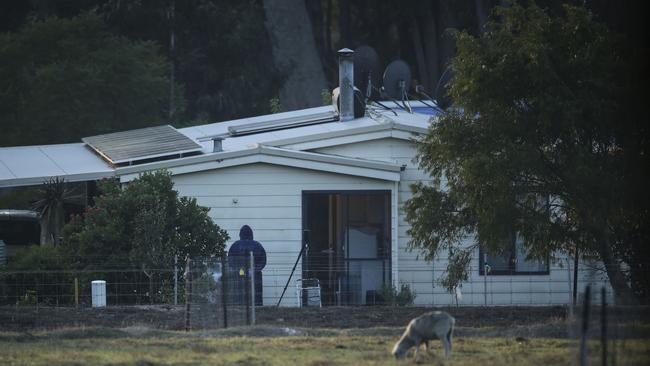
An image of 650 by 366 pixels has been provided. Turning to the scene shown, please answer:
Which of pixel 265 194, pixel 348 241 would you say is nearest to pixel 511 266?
pixel 348 241

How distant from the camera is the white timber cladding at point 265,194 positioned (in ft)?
80.1

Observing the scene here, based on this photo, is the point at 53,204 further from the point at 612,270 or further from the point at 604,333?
the point at 604,333

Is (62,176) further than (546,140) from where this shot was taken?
Yes

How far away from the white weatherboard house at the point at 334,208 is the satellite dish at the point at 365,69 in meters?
6.42

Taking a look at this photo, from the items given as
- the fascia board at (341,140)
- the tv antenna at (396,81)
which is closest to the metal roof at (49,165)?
the fascia board at (341,140)

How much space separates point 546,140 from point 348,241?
5947 millimetres

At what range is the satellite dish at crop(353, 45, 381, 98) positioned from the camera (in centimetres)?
3161

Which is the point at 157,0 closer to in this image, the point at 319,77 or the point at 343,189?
the point at 319,77

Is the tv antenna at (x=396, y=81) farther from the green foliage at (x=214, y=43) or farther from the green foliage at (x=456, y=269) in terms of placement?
the green foliage at (x=214, y=43)

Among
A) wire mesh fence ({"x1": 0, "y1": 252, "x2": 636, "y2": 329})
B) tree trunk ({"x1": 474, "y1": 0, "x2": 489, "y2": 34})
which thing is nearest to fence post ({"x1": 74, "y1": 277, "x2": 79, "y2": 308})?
wire mesh fence ({"x1": 0, "y1": 252, "x2": 636, "y2": 329})

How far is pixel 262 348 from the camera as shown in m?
15.0

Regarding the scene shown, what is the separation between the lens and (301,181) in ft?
80.6

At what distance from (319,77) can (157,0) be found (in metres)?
7.24

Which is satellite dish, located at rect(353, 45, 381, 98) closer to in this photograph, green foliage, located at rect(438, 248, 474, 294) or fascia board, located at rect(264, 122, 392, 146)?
fascia board, located at rect(264, 122, 392, 146)
